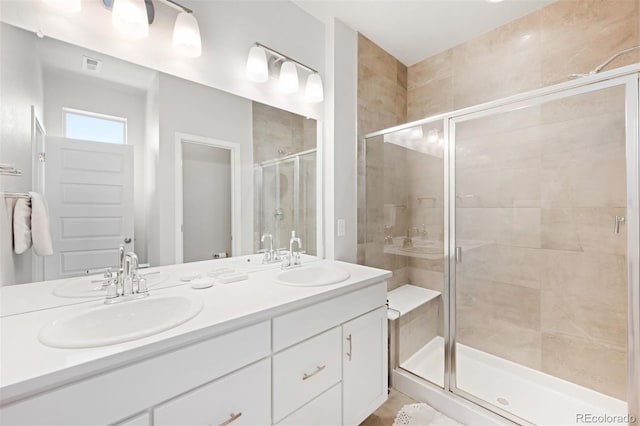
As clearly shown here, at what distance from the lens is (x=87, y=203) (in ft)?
3.58

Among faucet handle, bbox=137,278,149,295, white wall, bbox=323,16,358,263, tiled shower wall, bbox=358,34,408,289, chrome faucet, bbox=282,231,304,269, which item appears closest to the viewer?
faucet handle, bbox=137,278,149,295

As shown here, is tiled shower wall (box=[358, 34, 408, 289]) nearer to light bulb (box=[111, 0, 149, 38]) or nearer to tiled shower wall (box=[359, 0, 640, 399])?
tiled shower wall (box=[359, 0, 640, 399])

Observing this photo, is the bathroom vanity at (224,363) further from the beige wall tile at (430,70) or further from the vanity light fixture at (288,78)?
the beige wall tile at (430,70)

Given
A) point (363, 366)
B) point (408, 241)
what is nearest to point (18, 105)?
point (363, 366)

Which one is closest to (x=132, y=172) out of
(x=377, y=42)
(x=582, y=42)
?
(x=377, y=42)

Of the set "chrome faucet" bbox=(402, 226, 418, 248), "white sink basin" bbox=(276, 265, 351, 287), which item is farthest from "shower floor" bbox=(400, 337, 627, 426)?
"white sink basin" bbox=(276, 265, 351, 287)

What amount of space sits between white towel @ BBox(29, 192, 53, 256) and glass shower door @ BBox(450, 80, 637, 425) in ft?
6.86

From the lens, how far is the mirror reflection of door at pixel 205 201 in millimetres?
1375

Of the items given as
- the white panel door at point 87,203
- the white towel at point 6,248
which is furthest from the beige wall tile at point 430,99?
the white towel at point 6,248


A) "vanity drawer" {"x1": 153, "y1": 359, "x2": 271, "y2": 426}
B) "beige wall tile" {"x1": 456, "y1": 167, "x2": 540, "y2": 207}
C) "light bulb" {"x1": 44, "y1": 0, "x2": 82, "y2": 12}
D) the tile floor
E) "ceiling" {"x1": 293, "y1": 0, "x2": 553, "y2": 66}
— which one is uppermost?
"ceiling" {"x1": 293, "y1": 0, "x2": 553, "y2": 66}

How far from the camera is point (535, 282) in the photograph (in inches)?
72.8

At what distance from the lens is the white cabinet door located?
4.39ft

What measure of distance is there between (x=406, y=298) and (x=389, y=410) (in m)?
0.79

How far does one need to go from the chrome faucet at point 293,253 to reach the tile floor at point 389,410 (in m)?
1.04
